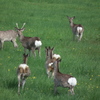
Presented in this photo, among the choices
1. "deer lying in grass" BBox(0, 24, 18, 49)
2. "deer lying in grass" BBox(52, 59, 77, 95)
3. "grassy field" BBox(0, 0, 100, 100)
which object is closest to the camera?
"deer lying in grass" BBox(52, 59, 77, 95)

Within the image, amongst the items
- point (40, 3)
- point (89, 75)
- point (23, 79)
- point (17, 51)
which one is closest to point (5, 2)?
point (40, 3)

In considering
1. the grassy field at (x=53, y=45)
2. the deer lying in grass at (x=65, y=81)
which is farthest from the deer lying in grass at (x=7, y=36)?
the deer lying in grass at (x=65, y=81)

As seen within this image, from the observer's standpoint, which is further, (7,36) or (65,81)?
(7,36)

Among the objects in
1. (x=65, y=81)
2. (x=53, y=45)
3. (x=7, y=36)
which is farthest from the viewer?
(x=53, y=45)

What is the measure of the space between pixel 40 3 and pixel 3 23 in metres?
11.1

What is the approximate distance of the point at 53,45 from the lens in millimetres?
20203

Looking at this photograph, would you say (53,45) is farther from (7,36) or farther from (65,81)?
(65,81)

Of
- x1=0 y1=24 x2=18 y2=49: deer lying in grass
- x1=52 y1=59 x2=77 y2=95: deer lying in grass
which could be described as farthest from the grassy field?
x1=0 y1=24 x2=18 y2=49: deer lying in grass

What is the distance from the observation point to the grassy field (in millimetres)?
11820

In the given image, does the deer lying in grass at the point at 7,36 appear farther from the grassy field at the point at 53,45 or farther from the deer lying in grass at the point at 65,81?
the deer lying in grass at the point at 65,81

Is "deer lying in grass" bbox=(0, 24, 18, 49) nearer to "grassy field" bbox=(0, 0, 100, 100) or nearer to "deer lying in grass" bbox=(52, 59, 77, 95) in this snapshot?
"grassy field" bbox=(0, 0, 100, 100)

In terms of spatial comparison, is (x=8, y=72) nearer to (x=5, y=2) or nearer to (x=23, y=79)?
(x=23, y=79)

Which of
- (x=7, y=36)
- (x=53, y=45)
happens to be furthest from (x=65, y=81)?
(x=53, y=45)

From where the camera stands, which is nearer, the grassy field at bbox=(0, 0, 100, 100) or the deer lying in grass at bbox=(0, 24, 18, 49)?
the grassy field at bbox=(0, 0, 100, 100)
